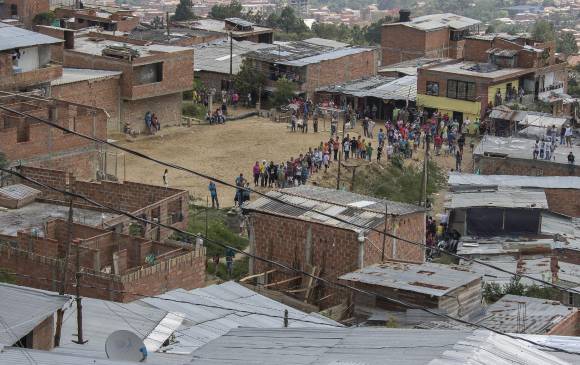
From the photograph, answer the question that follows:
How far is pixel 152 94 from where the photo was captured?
40.3 meters

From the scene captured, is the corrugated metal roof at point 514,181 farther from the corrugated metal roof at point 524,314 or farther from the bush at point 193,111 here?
the bush at point 193,111

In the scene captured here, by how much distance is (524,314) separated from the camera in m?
20.3

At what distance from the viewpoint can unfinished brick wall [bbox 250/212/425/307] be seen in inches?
896

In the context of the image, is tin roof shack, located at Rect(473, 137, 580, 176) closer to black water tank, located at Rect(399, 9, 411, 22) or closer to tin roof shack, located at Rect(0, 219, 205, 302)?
tin roof shack, located at Rect(0, 219, 205, 302)

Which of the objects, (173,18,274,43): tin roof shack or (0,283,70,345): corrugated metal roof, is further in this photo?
(173,18,274,43): tin roof shack

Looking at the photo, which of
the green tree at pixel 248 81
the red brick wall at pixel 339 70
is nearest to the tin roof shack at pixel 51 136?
the green tree at pixel 248 81

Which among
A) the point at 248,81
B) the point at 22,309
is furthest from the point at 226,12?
the point at 22,309

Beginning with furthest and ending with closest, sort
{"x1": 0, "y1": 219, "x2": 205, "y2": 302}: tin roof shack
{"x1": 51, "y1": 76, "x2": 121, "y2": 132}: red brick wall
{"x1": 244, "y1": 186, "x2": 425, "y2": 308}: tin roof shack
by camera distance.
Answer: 1. {"x1": 51, "y1": 76, "x2": 121, "y2": 132}: red brick wall
2. {"x1": 244, "y1": 186, "x2": 425, "y2": 308}: tin roof shack
3. {"x1": 0, "y1": 219, "x2": 205, "y2": 302}: tin roof shack

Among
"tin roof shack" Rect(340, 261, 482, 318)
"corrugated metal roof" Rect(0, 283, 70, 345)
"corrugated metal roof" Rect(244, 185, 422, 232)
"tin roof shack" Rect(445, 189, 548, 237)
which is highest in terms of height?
"corrugated metal roof" Rect(0, 283, 70, 345)

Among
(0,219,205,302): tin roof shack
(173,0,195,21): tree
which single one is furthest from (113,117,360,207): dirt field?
(173,0,195,21): tree

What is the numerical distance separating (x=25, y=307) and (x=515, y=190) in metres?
18.6

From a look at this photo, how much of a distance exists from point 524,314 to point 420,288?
5.46 feet

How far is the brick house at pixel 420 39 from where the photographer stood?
182 ft

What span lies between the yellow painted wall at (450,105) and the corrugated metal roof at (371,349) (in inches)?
1256
